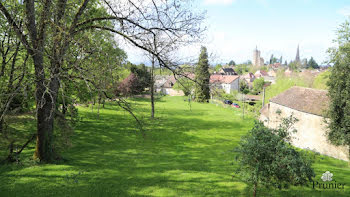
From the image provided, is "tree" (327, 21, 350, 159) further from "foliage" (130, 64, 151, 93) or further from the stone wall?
"foliage" (130, 64, 151, 93)

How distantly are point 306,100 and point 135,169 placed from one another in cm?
1963

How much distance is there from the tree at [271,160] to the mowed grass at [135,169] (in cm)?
212

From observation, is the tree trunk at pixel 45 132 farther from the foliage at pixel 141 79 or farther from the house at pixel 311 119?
the house at pixel 311 119

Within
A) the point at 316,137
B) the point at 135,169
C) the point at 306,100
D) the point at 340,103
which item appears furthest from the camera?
the point at 306,100

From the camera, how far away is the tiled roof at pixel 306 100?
21.4 metres

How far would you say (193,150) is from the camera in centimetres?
1803

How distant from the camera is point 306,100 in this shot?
2330 cm

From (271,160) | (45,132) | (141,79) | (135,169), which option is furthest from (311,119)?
(45,132)

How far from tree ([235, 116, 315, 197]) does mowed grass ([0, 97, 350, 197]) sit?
2116 millimetres

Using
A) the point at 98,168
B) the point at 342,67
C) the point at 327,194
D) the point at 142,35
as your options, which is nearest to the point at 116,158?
the point at 98,168

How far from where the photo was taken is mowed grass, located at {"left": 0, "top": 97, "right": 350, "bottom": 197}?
8.44 m

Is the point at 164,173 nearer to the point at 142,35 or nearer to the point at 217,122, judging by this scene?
the point at 142,35

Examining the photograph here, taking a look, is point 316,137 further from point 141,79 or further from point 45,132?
point 45,132

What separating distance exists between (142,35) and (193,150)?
12320 mm
